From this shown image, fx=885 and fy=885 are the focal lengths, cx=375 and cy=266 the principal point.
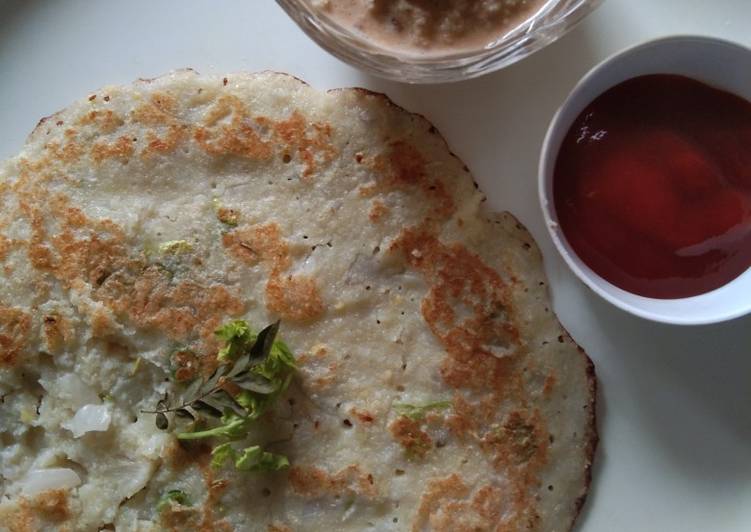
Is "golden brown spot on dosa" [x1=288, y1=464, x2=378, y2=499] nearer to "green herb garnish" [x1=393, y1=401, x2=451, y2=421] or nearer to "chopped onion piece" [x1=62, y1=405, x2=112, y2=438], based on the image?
"green herb garnish" [x1=393, y1=401, x2=451, y2=421]

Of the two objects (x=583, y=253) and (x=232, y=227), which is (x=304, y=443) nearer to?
(x=232, y=227)

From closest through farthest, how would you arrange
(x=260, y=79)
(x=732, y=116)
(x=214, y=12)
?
(x=732, y=116)
(x=260, y=79)
(x=214, y=12)

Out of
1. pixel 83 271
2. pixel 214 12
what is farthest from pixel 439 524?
pixel 214 12

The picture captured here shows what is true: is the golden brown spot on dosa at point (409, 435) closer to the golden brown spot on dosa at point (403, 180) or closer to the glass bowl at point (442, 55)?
the golden brown spot on dosa at point (403, 180)

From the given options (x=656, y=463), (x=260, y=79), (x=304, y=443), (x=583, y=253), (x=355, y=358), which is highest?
(x=260, y=79)

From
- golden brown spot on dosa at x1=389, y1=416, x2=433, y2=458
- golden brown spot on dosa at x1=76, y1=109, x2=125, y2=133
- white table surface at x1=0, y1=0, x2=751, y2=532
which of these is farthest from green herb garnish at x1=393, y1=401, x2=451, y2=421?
golden brown spot on dosa at x1=76, y1=109, x2=125, y2=133

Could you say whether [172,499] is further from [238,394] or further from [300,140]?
[300,140]
